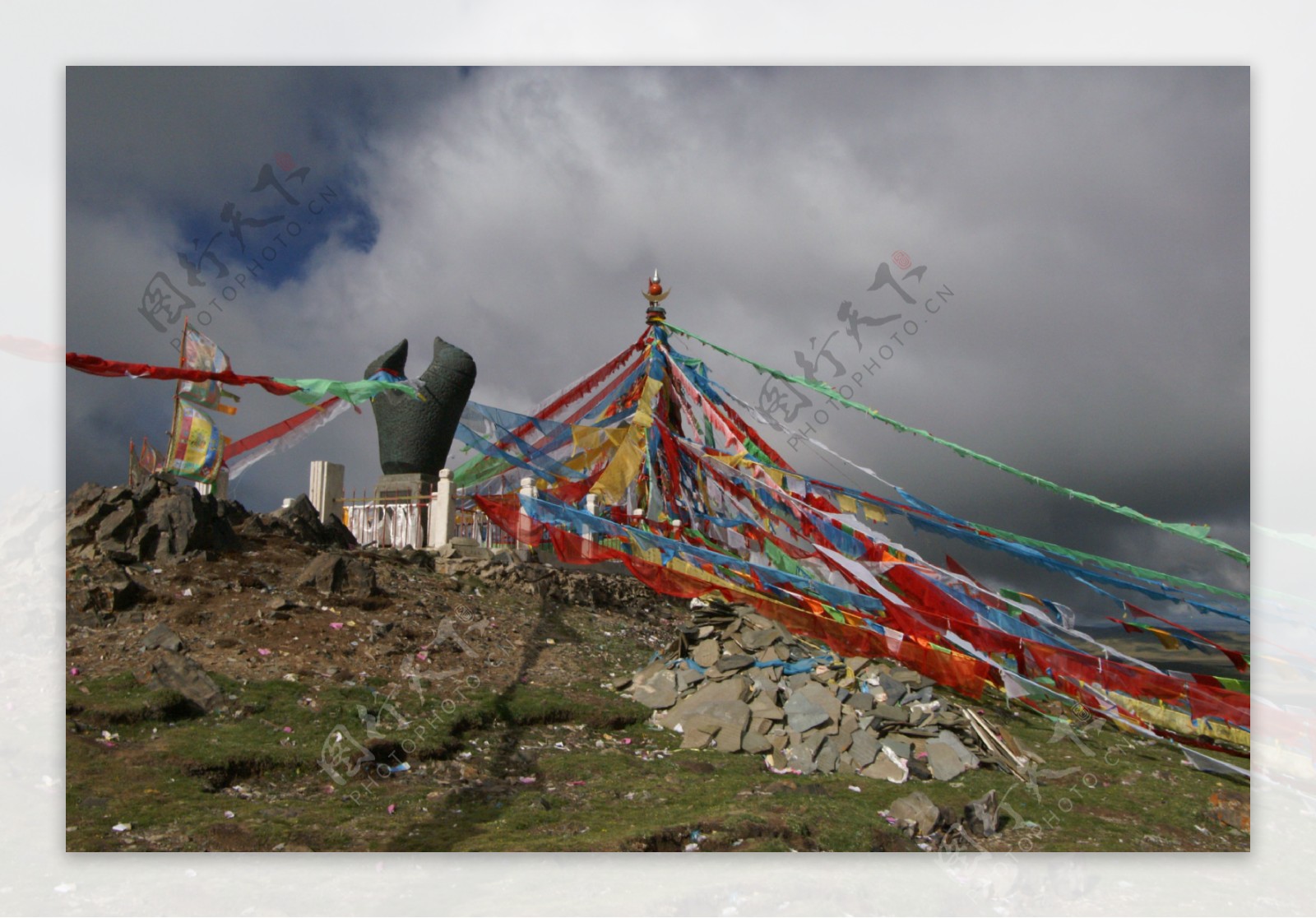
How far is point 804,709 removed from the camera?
657cm

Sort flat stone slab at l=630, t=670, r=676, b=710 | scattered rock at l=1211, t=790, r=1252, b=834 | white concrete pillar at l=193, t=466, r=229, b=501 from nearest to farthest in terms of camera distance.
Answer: scattered rock at l=1211, t=790, r=1252, b=834 < flat stone slab at l=630, t=670, r=676, b=710 < white concrete pillar at l=193, t=466, r=229, b=501

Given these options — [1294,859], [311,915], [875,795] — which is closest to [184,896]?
[311,915]

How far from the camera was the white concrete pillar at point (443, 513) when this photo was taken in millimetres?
9977

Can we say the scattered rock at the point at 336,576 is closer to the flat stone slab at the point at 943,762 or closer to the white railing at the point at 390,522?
the white railing at the point at 390,522

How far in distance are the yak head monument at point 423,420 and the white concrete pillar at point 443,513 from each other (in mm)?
446

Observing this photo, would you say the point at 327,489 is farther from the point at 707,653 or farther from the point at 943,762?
the point at 943,762

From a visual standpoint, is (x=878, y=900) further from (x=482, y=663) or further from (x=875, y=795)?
(x=482, y=663)

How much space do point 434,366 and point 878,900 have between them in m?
8.03

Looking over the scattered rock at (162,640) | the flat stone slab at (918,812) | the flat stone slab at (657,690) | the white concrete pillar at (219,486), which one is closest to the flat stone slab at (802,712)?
the flat stone slab at (657,690)

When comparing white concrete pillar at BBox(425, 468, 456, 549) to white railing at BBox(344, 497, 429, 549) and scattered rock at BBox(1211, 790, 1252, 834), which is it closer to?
white railing at BBox(344, 497, 429, 549)

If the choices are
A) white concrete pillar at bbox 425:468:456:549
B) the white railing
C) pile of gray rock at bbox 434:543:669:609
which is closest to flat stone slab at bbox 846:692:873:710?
→ pile of gray rock at bbox 434:543:669:609

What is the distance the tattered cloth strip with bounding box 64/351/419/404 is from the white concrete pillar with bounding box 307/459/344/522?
5.33 metres

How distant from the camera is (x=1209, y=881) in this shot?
524cm

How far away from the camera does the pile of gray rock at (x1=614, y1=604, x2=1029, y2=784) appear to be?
6.17 metres
